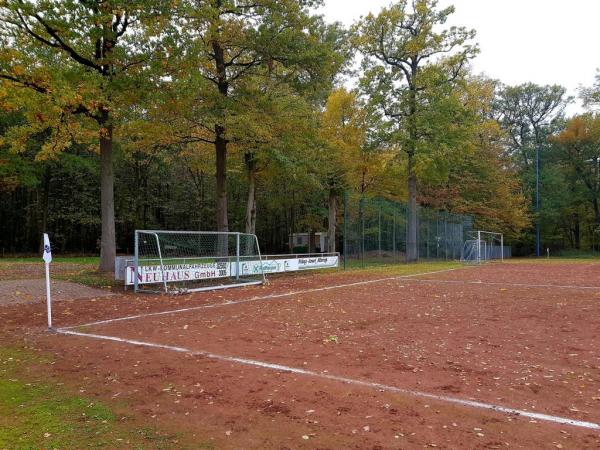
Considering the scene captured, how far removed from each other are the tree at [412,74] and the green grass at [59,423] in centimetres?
2639

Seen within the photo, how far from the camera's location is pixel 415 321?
8.97 meters

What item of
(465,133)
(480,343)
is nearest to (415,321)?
(480,343)

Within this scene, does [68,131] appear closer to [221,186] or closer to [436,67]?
[221,186]

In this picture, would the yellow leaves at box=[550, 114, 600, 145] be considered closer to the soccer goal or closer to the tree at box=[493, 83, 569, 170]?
the tree at box=[493, 83, 569, 170]

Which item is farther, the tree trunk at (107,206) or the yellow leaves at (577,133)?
the yellow leaves at (577,133)

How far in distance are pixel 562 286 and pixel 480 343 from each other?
33.5 ft

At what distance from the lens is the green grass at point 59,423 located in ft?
11.9

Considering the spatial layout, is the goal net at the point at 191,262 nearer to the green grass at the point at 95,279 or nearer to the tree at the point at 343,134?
the green grass at the point at 95,279

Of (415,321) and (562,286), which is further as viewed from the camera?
(562,286)

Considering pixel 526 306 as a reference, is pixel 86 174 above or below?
above

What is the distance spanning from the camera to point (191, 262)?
1439cm

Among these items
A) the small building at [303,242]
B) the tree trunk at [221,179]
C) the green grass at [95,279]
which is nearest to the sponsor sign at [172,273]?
the green grass at [95,279]

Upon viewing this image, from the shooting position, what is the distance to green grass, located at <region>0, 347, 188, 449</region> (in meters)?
3.63

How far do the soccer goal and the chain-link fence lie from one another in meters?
0.88
